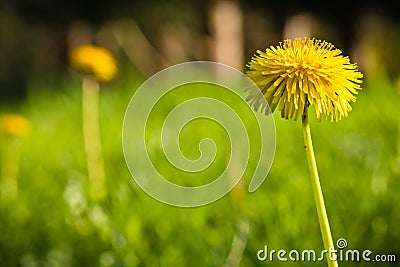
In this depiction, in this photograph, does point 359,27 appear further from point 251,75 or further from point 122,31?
point 251,75

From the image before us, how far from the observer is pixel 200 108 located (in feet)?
7.72

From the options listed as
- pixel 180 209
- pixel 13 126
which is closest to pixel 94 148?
pixel 13 126

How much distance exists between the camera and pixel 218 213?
1.31 m

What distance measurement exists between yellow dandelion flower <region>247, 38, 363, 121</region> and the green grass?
47 cm

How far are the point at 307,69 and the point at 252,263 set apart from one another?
1.66 feet

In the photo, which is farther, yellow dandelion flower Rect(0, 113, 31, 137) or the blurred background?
yellow dandelion flower Rect(0, 113, 31, 137)

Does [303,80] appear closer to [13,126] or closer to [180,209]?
[180,209]

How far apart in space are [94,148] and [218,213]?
0.72 m

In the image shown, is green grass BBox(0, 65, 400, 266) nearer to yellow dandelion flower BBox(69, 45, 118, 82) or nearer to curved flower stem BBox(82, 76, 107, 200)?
curved flower stem BBox(82, 76, 107, 200)

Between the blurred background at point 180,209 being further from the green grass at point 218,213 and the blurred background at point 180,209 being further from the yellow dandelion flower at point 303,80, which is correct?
the yellow dandelion flower at point 303,80

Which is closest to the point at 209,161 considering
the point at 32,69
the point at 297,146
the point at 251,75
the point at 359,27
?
the point at 297,146

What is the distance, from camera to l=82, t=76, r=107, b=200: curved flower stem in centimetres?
Answer: 143

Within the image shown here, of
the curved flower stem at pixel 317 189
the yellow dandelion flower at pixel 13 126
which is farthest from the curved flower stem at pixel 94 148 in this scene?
the curved flower stem at pixel 317 189

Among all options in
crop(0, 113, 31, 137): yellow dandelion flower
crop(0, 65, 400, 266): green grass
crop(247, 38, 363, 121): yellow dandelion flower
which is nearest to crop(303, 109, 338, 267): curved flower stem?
crop(247, 38, 363, 121): yellow dandelion flower
